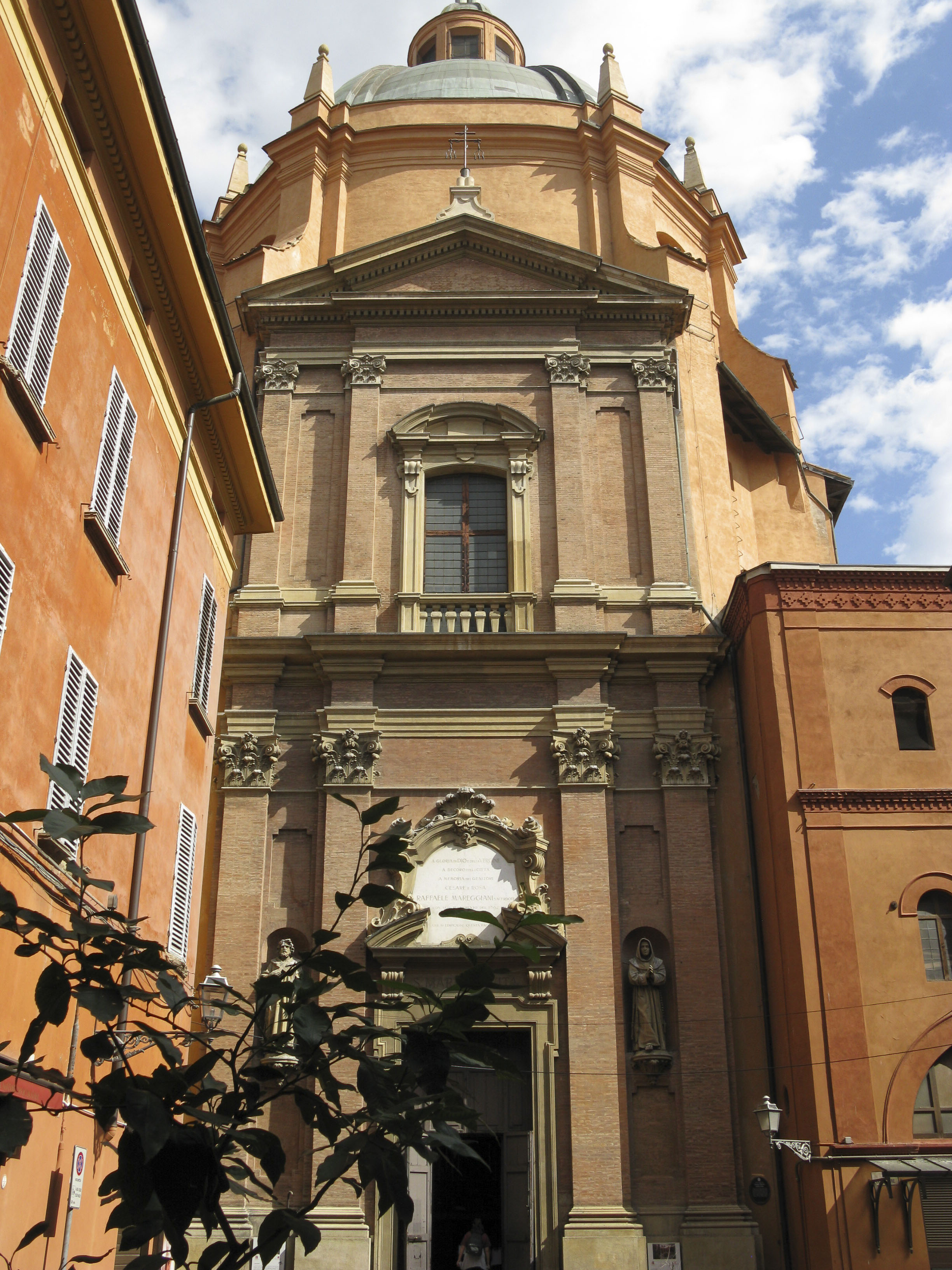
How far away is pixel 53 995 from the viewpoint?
4.03m

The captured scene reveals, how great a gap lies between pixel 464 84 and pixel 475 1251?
76.6 ft

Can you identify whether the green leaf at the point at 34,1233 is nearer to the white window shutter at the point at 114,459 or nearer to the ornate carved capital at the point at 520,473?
the white window shutter at the point at 114,459

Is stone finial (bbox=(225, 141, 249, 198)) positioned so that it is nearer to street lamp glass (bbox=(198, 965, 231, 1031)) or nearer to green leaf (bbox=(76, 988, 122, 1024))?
street lamp glass (bbox=(198, 965, 231, 1031))

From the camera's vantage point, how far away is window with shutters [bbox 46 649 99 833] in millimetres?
10117

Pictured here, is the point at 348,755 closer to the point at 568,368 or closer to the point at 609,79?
the point at 568,368

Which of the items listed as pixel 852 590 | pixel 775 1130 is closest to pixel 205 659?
pixel 775 1130

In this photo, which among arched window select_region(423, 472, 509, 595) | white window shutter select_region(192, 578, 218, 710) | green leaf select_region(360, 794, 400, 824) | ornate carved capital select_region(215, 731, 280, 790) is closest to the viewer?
green leaf select_region(360, 794, 400, 824)

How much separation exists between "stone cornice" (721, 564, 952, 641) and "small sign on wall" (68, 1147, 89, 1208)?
1198cm

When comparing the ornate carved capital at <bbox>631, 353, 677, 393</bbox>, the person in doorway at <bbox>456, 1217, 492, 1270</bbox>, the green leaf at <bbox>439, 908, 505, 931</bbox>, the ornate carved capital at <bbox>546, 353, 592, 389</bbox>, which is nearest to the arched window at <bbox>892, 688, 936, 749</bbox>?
the ornate carved capital at <bbox>631, 353, 677, 393</bbox>

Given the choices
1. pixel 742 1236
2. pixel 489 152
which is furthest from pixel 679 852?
pixel 489 152

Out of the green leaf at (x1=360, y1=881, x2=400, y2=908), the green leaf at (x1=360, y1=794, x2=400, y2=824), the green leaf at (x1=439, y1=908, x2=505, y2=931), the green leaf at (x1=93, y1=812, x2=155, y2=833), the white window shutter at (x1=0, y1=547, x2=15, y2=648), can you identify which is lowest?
the green leaf at (x1=439, y1=908, x2=505, y2=931)

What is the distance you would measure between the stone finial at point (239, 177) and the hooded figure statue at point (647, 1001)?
1920 cm

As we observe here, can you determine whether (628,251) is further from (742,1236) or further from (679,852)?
(742,1236)

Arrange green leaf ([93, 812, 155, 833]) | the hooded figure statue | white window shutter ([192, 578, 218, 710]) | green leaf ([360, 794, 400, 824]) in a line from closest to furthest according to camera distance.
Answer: green leaf ([93, 812, 155, 833]) < green leaf ([360, 794, 400, 824]) < white window shutter ([192, 578, 218, 710]) < the hooded figure statue
